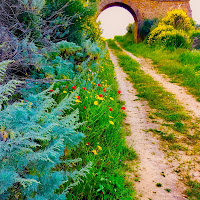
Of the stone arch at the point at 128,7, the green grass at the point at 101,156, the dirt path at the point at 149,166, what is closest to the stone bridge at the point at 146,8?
the stone arch at the point at 128,7

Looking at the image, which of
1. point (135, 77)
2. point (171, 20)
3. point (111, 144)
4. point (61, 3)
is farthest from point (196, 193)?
point (171, 20)

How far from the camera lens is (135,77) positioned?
854 centimetres

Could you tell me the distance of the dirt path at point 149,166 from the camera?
2.58 metres

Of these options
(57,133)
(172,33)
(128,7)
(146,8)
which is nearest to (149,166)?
(57,133)

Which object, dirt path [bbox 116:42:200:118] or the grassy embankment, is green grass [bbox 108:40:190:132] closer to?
the grassy embankment

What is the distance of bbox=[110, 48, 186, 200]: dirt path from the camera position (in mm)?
2584

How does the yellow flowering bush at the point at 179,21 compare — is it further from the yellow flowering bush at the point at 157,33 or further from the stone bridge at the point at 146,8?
the stone bridge at the point at 146,8

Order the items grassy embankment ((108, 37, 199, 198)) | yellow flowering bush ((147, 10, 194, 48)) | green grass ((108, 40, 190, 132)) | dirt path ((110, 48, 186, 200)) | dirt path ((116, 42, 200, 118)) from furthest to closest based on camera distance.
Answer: yellow flowering bush ((147, 10, 194, 48)) < dirt path ((116, 42, 200, 118)) < green grass ((108, 40, 190, 132)) < grassy embankment ((108, 37, 199, 198)) < dirt path ((110, 48, 186, 200))

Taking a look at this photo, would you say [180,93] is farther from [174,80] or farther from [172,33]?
[172,33]

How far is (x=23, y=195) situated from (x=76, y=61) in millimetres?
4573

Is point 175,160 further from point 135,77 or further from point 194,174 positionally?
point 135,77

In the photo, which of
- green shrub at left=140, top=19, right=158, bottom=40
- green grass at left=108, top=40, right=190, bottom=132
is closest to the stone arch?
green shrub at left=140, top=19, right=158, bottom=40

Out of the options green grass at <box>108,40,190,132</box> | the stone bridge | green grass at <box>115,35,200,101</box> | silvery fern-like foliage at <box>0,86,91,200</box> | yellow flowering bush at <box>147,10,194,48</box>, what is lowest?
green grass at <box>108,40,190,132</box>

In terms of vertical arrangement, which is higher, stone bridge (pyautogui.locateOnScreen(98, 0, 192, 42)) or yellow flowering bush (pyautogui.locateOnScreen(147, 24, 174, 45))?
stone bridge (pyautogui.locateOnScreen(98, 0, 192, 42))
